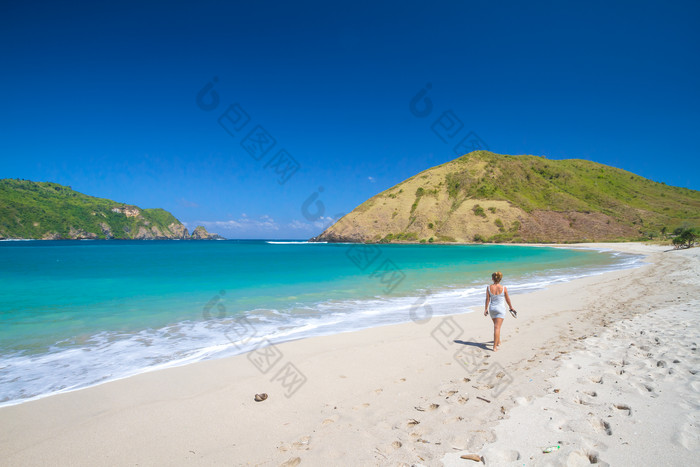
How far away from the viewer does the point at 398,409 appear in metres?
4.37

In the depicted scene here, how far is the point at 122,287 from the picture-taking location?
18.6 m

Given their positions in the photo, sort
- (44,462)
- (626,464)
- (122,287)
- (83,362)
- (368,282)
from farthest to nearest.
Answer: (368,282) → (122,287) → (83,362) → (44,462) → (626,464)

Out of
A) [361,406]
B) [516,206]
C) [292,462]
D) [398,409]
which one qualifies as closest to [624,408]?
[398,409]

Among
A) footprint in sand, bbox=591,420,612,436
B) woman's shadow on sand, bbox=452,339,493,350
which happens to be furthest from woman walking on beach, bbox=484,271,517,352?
footprint in sand, bbox=591,420,612,436

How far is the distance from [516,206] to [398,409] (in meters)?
121

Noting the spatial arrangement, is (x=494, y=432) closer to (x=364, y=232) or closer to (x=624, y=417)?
(x=624, y=417)

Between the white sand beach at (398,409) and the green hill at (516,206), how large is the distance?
105930mm

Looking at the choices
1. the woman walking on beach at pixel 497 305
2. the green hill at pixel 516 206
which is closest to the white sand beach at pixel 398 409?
the woman walking on beach at pixel 497 305

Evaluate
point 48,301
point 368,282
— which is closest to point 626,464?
point 368,282

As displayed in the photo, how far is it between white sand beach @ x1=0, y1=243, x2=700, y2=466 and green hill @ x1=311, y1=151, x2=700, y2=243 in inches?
4170

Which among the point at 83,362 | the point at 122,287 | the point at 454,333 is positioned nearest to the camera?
the point at 83,362

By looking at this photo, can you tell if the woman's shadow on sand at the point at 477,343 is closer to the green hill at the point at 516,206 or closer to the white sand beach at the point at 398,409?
the white sand beach at the point at 398,409

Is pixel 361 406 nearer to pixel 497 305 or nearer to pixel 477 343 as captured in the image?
pixel 477 343

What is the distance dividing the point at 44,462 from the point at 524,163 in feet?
547
